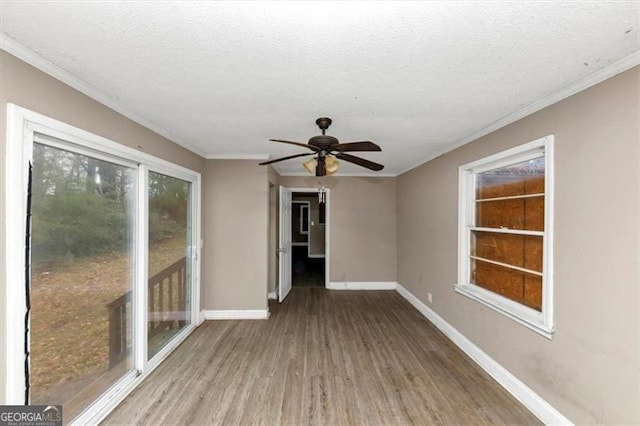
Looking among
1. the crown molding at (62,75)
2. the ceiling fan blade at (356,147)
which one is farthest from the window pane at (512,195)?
the crown molding at (62,75)

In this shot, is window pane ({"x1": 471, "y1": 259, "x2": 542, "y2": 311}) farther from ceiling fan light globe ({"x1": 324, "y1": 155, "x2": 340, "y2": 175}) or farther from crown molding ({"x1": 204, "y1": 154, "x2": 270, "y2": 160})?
crown molding ({"x1": 204, "y1": 154, "x2": 270, "y2": 160})

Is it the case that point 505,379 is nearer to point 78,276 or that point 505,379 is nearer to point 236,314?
point 236,314

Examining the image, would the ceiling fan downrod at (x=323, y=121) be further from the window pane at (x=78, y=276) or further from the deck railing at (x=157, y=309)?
the deck railing at (x=157, y=309)

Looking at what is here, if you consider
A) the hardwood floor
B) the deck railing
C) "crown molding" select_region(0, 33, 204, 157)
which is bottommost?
the hardwood floor

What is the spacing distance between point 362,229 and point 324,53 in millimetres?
4402

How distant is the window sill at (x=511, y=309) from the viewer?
6.66 feet

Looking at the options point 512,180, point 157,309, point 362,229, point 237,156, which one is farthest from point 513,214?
point 157,309

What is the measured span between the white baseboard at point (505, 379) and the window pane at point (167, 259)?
3.28m

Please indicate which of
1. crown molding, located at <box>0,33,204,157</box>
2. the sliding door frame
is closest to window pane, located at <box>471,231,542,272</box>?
the sliding door frame

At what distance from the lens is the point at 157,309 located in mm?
2867

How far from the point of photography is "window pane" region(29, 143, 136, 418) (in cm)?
164

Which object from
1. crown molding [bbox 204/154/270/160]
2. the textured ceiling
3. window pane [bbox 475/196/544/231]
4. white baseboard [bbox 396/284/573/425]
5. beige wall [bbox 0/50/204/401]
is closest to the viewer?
the textured ceiling

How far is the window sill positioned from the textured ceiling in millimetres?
1645

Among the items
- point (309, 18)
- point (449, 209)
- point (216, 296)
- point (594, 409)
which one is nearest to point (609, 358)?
point (594, 409)
